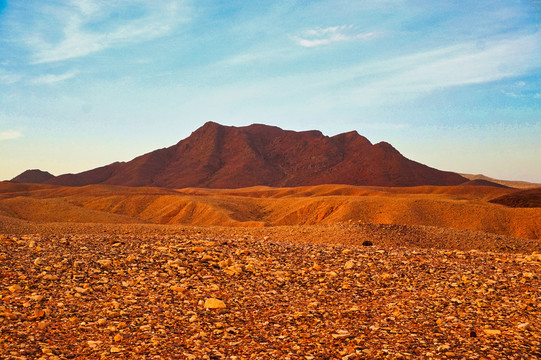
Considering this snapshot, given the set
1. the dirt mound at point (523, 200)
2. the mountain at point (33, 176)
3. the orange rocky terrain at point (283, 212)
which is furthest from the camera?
the mountain at point (33, 176)

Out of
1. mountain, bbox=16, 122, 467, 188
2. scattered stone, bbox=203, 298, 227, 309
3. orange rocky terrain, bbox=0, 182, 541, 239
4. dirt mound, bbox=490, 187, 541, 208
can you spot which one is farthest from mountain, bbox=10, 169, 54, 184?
scattered stone, bbox=203, 298, 227, 309

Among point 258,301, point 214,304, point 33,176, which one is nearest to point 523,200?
point 258,301

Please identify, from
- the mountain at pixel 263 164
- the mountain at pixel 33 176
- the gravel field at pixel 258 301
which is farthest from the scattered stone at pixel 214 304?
the mountain at pixel 33 176

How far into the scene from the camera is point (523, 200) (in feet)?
128

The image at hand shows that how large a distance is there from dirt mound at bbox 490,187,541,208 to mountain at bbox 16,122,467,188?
60832 mm

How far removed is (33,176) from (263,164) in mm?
73265

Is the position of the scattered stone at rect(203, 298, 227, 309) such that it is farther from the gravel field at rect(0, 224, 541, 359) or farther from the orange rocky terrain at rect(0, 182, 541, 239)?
the orange rocky terrain at rect(0, 182, 541, 239)

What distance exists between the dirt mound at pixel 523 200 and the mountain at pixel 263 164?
200 ft

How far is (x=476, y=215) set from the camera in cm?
2962

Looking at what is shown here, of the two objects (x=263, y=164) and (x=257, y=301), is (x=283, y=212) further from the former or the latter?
(x=263, y=164)

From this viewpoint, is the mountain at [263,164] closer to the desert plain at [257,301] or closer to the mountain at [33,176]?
the mountain at [33,176]

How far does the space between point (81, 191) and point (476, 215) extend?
56364mm

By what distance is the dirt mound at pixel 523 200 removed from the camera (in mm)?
37709

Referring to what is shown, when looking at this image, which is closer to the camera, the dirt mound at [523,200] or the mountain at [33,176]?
the dirt mound at [523,200]
